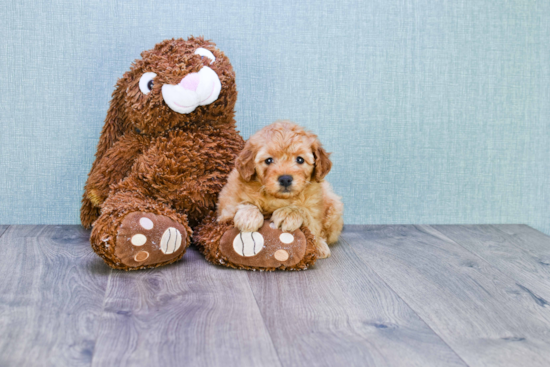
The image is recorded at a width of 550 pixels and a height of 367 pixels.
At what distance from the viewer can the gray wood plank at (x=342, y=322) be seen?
1.07 m

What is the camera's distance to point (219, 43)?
1984 mm

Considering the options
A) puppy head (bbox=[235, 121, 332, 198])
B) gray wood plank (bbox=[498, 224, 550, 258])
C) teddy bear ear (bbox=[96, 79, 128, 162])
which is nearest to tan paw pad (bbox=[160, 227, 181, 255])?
puppy head (bbox=[235, 121, 332, 198])

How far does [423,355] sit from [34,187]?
1.50 m

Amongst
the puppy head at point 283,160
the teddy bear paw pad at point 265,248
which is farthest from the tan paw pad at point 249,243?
the puppy head at point 283,160

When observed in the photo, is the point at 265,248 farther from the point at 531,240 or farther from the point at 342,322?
the point at 531,240

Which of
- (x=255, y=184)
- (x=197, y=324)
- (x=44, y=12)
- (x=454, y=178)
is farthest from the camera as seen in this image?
(x=454, y=178)

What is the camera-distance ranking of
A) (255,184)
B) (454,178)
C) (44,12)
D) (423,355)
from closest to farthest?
(423,355) → (255,184) → (44,12) → (454,178)

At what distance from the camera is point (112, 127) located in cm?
185

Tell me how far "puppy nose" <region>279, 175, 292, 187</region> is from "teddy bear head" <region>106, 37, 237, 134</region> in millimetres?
375

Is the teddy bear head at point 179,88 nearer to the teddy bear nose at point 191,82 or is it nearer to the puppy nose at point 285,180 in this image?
the teddy bear nose at point 191,82

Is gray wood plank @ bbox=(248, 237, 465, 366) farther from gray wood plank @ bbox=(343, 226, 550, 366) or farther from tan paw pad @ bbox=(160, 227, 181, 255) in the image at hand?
tan paw pad @ bbox=(160, 227, 181, 255)

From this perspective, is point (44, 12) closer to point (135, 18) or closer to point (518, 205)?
point (135, 18)

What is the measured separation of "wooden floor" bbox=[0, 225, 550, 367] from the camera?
1070 mm

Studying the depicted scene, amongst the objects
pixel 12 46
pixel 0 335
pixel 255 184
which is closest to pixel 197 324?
pixel 0 335
